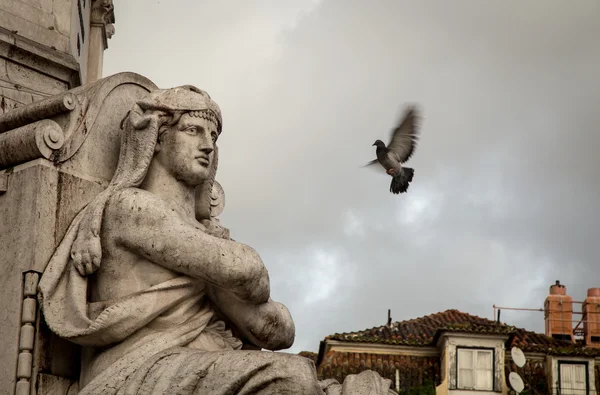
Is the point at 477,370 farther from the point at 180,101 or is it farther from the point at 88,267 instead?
the point at 88,267

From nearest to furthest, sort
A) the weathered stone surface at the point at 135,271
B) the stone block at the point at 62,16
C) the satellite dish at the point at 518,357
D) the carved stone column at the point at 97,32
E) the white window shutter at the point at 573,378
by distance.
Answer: the weathered stone surface at the point at 135,271 → the stone block at the point at 62,16 → the carved stone column at the point at 97,32 → the satellite dish at the point at 518,357 → the white window shutter at the point at 573,378

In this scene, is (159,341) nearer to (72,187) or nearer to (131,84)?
(72,187)

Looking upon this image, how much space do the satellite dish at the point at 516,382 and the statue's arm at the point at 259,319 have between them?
4340cm

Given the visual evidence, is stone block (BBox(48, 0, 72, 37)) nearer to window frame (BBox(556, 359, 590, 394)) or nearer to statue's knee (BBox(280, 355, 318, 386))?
statue's knee (BBox(280, 355, 318, 386))

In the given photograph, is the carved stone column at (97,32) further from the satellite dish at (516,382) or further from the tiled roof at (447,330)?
the satellite dish at (516,382)

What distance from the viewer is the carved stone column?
63.1 feet

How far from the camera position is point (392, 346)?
57.5 m

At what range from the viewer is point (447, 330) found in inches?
2243

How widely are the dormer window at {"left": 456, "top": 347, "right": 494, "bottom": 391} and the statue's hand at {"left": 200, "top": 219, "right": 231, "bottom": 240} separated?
43181 millimetres

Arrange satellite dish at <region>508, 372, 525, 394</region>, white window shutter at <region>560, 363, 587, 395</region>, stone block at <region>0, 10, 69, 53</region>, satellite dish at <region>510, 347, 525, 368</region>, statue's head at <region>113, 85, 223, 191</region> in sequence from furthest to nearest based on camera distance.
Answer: white window shutter at <region>560, 363, 587, 395</region> < satellite dish at <region>510, 347, 525, 368</region> < satellite dish at <region>508, 372, 525, 394</region> < stone block at <region>0, 10, 69, 53</region> < statue's head at <region>113, 85, 223, 191</region>

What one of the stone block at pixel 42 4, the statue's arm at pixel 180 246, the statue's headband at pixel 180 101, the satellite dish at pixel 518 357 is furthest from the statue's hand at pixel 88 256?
the satellite dish at pixel 518 357

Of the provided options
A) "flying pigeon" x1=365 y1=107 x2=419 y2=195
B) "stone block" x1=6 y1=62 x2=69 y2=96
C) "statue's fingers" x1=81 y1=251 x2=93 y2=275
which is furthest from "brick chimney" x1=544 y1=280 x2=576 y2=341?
"statue's fingers" x1=81 y1=251 x2=93 y2=275

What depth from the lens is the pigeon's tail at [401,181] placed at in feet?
107

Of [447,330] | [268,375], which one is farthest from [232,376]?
[447,330]
